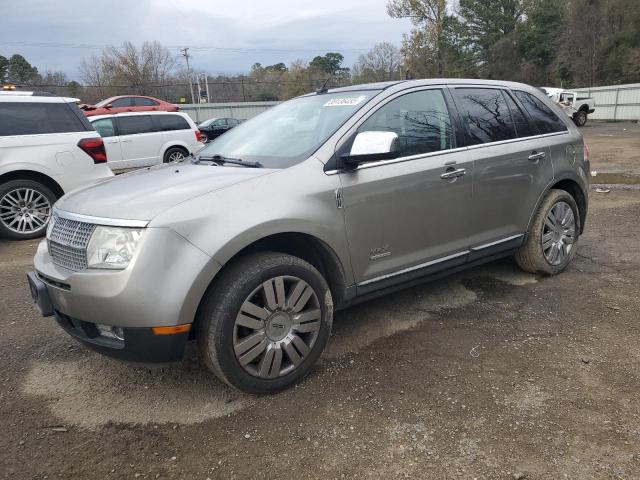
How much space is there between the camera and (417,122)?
3.54 m

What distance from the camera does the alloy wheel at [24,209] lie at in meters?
6.42

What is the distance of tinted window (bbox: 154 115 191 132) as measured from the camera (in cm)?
1255

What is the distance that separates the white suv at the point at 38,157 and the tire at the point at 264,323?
4681mm

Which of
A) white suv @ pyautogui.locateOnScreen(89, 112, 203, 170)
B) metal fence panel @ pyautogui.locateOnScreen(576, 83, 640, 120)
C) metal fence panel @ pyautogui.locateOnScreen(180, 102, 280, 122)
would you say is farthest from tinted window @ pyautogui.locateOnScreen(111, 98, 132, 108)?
metal fence panel @ pyautogui.locateOnScreen(576, 83, 640, 120)

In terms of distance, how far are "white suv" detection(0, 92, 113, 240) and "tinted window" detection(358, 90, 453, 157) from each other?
4608 millimetres

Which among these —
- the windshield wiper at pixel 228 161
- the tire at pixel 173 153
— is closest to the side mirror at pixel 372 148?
the windshield wiper at pixel 228 161

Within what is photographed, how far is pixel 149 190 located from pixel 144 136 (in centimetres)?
1024

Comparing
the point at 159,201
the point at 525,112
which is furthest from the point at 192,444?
the point at 525,112

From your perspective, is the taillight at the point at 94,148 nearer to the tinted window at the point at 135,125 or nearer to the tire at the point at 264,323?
the tire at the point at 264,323

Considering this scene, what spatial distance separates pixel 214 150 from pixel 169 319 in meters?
1.68

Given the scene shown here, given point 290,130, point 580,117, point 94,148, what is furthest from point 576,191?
point 580,117

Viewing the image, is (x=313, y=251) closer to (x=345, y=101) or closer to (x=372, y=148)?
(x=372, y=148)

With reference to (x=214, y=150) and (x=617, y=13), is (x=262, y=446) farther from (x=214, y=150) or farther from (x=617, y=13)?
(x=617, y=13)

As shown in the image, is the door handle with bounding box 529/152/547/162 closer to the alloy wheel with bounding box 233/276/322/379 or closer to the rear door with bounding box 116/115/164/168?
the alloy wheel with bounding box 233/276/322/379
